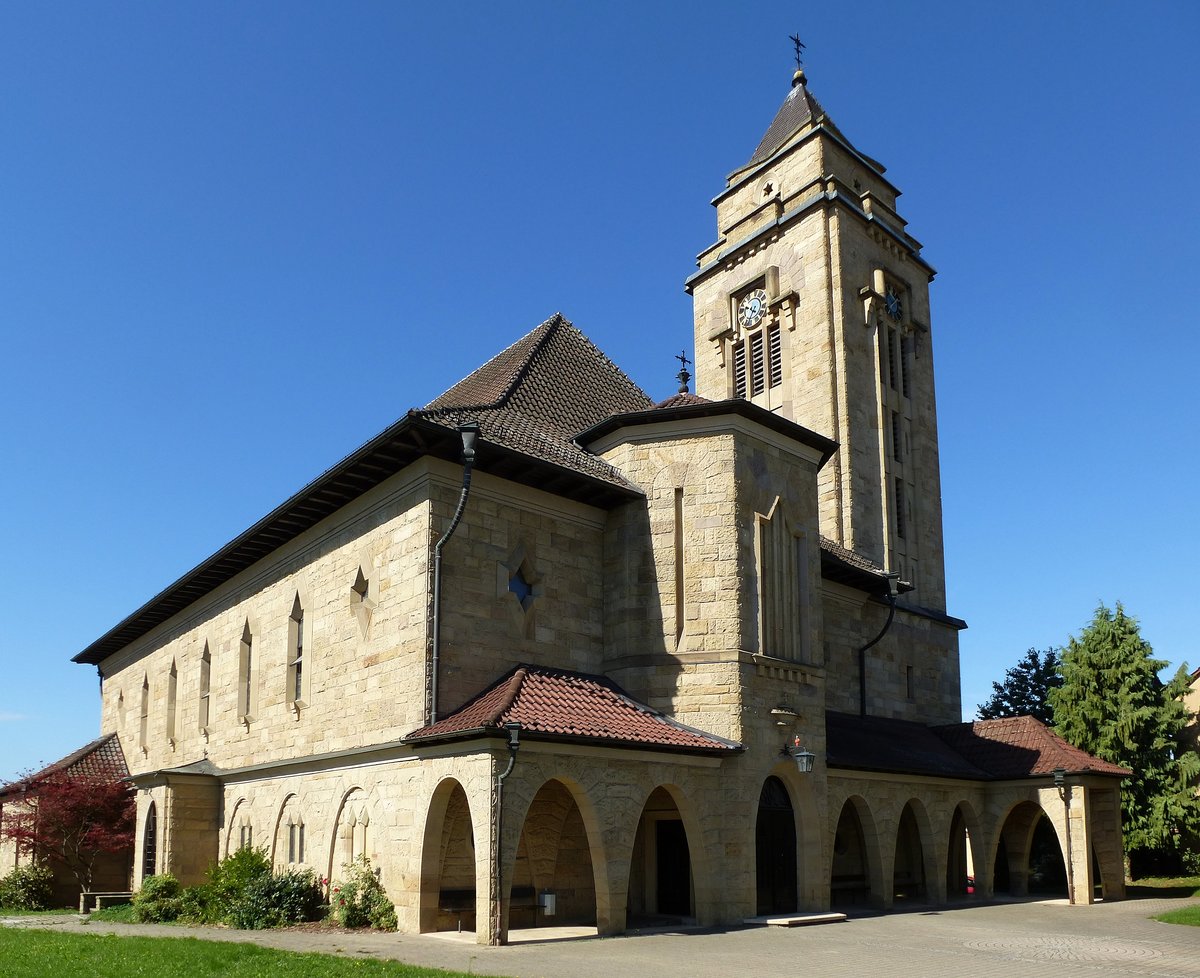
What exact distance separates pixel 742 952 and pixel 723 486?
8.23 meters

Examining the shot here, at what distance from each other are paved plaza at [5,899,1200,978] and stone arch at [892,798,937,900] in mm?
4394

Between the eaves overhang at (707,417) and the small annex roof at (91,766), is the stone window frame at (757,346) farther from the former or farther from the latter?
the small annex roof at (91,766)

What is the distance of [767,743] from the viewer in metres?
18.3

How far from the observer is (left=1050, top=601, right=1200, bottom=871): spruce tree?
29.0m

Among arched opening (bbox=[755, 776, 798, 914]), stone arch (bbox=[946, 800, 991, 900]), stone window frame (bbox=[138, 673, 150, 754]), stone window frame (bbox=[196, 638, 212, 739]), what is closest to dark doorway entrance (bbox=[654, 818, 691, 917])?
arched opening (bbox=[755, 776, 798, 914])

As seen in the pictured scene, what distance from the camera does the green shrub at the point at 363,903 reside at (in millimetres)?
16156

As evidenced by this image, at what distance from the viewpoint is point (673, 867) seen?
18.8m

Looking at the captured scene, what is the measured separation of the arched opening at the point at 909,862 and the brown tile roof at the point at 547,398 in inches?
448

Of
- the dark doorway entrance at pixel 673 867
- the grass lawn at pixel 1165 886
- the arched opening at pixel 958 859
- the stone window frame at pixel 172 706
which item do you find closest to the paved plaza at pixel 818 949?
the dark doorway entrance at pixel 673 867

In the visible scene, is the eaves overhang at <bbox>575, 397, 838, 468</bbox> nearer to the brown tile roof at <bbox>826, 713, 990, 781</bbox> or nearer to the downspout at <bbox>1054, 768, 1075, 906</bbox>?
the brown tile roof at <bbox>826, 713, 990, 781</bbox>

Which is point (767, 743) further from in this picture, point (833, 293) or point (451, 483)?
point (833, 293)

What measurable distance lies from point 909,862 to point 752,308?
16872 millimetres

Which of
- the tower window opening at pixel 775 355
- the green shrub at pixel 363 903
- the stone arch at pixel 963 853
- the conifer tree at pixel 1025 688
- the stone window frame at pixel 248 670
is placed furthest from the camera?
the conifer tree at pixel 1025 688

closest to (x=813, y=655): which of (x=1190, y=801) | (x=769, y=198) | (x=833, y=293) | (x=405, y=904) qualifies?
(x=405, y=904)
